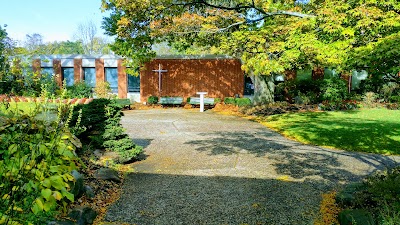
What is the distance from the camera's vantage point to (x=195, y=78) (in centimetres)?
1923

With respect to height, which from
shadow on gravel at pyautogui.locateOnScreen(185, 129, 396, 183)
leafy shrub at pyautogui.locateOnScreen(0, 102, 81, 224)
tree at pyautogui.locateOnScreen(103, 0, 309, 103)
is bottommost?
shadow on gravel at pyautogui.locateOnScreen(185, 129, 396, 183)

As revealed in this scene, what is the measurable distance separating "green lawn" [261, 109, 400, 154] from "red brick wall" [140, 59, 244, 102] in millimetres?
5780

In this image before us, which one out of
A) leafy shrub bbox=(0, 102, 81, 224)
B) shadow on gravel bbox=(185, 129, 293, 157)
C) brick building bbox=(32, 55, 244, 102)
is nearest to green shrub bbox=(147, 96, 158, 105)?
brick building bbox=(32, 55, 244, 102)

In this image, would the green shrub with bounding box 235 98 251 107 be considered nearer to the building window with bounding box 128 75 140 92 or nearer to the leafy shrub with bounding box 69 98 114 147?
the building window with bounding box 128 75 140 92

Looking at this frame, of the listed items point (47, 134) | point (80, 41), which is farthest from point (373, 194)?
point (80, 41)

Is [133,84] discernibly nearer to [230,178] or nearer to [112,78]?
[112,78]

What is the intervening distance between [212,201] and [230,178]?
106cm

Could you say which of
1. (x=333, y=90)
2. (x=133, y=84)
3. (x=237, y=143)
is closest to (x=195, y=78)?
(x=133, y=84)

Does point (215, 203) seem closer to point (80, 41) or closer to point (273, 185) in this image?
point (273, 185)

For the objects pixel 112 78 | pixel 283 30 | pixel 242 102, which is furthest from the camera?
pixel 112 78

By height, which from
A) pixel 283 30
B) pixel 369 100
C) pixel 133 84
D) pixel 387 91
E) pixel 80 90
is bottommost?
pixel 369 100

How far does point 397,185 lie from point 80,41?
5438 cm

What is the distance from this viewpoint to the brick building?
1902 cm

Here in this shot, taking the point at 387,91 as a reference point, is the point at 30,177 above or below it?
below
